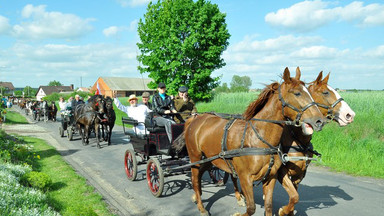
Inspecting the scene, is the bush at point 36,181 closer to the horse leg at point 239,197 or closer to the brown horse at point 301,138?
the horse leg at point 239,197

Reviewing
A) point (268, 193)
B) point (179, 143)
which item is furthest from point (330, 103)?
point (179, 143)

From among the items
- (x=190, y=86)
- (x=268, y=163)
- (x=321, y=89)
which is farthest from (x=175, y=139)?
(x=190, y=86)

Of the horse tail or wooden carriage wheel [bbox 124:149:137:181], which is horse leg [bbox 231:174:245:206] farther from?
wooden carriage wheel [bbox 124:149:137:181]

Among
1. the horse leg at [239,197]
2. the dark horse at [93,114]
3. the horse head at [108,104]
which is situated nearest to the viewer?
the horse leg at [239,197]

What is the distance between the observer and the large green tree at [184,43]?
25.4 metres

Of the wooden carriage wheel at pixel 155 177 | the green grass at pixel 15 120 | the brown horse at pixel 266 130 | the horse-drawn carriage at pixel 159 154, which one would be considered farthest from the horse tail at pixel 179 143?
the green grass at pixel 15 120

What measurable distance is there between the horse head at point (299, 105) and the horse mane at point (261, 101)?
0.51 ft

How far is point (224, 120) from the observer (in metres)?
5.19

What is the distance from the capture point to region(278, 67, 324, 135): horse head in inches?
147

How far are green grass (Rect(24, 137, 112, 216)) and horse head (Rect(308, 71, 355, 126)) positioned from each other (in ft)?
13.0

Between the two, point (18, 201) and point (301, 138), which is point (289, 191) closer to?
point (301, 138)

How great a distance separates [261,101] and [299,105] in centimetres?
67

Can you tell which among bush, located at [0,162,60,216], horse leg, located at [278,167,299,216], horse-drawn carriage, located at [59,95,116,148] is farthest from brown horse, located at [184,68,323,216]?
horse-drawn carriage, located at [59,95,116,148]

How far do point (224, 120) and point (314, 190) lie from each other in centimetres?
319
